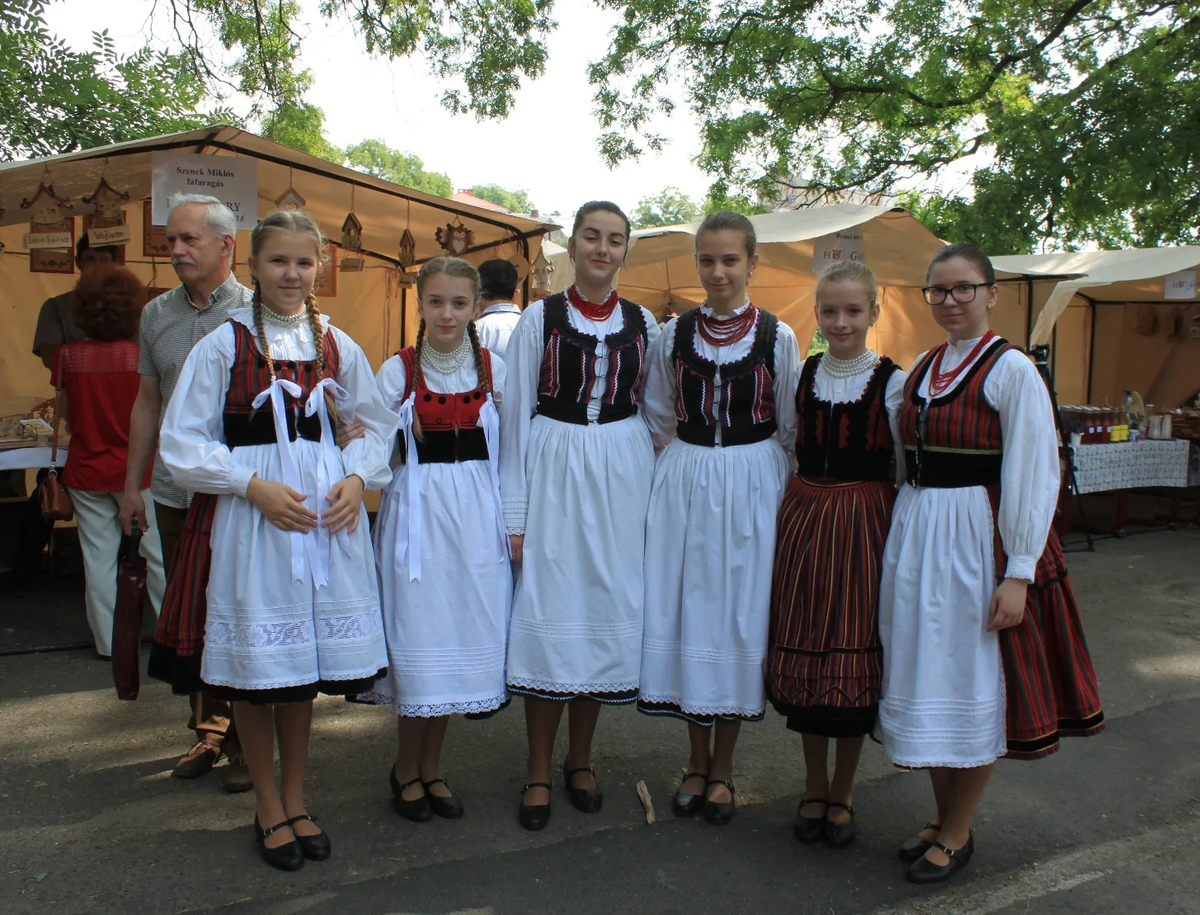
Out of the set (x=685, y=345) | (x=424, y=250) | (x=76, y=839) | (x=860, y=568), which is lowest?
(x=76, y=839)

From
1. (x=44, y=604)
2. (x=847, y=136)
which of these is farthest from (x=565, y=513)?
(x=847, y=136)

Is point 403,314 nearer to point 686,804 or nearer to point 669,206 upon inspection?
point 686,804

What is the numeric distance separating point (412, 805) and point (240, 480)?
119 cm

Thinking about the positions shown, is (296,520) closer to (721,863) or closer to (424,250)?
(721,863)

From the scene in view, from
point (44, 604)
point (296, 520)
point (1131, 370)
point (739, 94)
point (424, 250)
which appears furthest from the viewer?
point (739, 94)

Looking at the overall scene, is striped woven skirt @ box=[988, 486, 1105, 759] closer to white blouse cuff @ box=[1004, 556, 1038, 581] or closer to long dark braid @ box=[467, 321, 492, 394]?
white blouse cuff @ box=[1004, 556, 1038, 581]

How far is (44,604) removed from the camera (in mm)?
5562

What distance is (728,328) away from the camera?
9.49ft

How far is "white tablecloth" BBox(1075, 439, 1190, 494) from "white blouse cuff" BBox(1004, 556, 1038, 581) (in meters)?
5.82

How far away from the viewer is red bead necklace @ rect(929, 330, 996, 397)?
2.57 m

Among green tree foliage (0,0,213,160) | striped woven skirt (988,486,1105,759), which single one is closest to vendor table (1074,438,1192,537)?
striped woven skirt (988,486,1105,759)

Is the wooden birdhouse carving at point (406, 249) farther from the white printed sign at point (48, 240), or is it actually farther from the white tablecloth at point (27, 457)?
the white tablecloth at point (27, 457)

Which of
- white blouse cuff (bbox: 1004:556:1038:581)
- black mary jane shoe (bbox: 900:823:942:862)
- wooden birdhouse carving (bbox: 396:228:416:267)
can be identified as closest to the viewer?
white blouse cuff (bbox: 1004:556:1038:581)

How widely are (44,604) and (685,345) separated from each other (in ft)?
14.8
